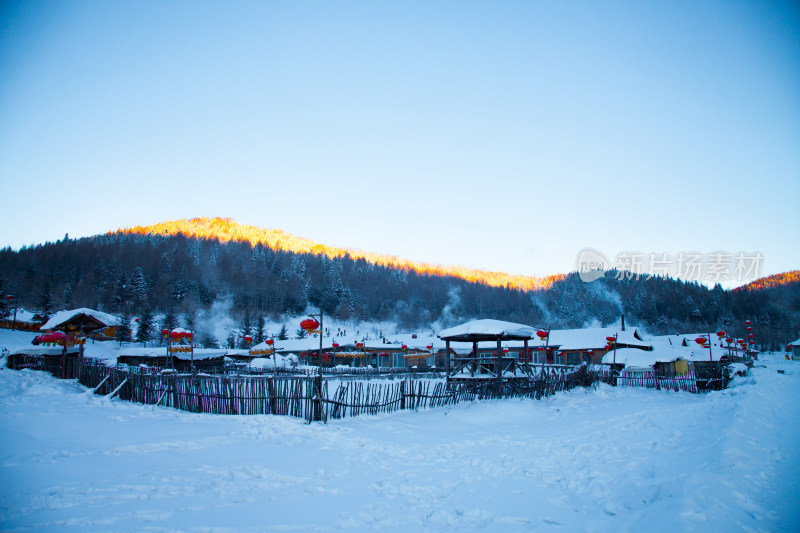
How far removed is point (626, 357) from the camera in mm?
33000

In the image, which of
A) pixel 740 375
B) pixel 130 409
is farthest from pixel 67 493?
pixel 740 375

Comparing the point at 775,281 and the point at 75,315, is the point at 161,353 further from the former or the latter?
the point at 775,281

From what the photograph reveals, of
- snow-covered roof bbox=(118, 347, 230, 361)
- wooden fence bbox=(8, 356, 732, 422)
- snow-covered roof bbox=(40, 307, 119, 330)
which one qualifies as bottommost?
snow-covered roof bbox=(118, 347, 230, 361)

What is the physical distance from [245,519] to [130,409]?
999 cm

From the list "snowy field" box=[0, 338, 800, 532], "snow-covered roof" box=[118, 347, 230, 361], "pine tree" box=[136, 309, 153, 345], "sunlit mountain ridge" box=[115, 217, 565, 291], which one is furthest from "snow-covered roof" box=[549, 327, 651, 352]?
"sunlit mountain ridge" box=[115, 217, 565, 291]

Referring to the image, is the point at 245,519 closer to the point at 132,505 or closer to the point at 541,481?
the point at 132,505

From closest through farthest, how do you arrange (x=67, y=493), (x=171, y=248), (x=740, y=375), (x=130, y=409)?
(x=67, y=493) → (x=130, y=409) → (x=740, y=375) → (x=171, y=248)

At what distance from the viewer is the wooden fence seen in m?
11.9

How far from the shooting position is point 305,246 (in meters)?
158

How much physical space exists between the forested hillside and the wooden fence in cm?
6387

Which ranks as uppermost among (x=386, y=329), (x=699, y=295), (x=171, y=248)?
(x=171, y=248)

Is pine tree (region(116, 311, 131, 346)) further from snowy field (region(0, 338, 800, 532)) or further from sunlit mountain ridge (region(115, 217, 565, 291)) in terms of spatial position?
sunlit mountain ridge (region(115, 217, 565, 291))

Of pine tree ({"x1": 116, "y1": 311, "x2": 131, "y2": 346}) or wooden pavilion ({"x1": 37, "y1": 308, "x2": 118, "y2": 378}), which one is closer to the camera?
wooden pavilion ({"x1": 37, "y1": 308, "x2": 118, "y2": 378})

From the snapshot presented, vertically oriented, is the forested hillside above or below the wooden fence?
above
